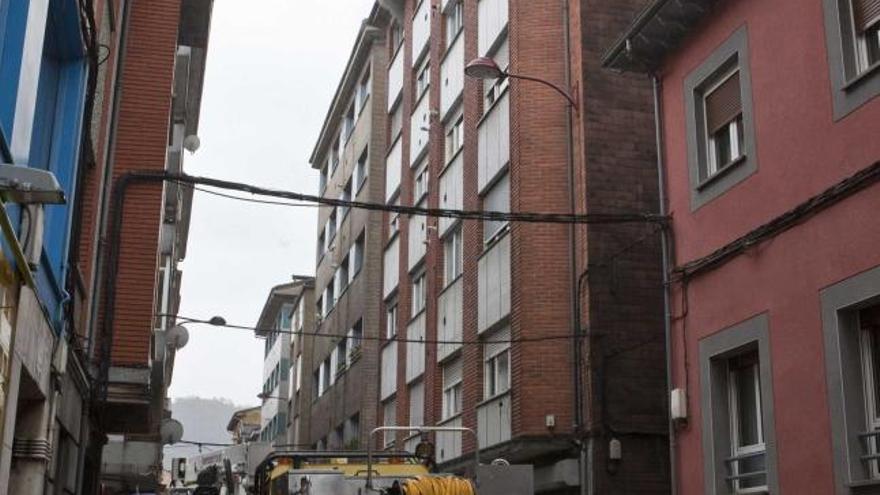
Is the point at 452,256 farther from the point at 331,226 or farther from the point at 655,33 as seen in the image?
the point at 331,226

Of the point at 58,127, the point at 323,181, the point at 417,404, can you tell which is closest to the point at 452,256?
the point at 417,404

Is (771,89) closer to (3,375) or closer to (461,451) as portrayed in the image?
(3,375)

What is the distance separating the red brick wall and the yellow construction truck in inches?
139

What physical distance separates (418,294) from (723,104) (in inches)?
588

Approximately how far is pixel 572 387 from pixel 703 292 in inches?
210

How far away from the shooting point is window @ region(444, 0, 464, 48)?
997 inches

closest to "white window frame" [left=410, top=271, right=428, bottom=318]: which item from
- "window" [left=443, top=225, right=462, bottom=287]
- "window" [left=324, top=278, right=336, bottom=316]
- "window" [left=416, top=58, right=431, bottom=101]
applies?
"window" [left=443, top=225, right=462, bottom=287]

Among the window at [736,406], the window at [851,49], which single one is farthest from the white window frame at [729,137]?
the window at [736,406]

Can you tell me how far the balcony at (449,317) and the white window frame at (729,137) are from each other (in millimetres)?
10010

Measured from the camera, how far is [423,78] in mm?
28516

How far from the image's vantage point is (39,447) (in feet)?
27.5

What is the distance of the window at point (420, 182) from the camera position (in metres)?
27.0

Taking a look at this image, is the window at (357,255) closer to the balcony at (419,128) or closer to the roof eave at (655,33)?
the balcony at (419,128)

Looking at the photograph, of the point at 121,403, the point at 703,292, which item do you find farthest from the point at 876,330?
the point at 121,403
